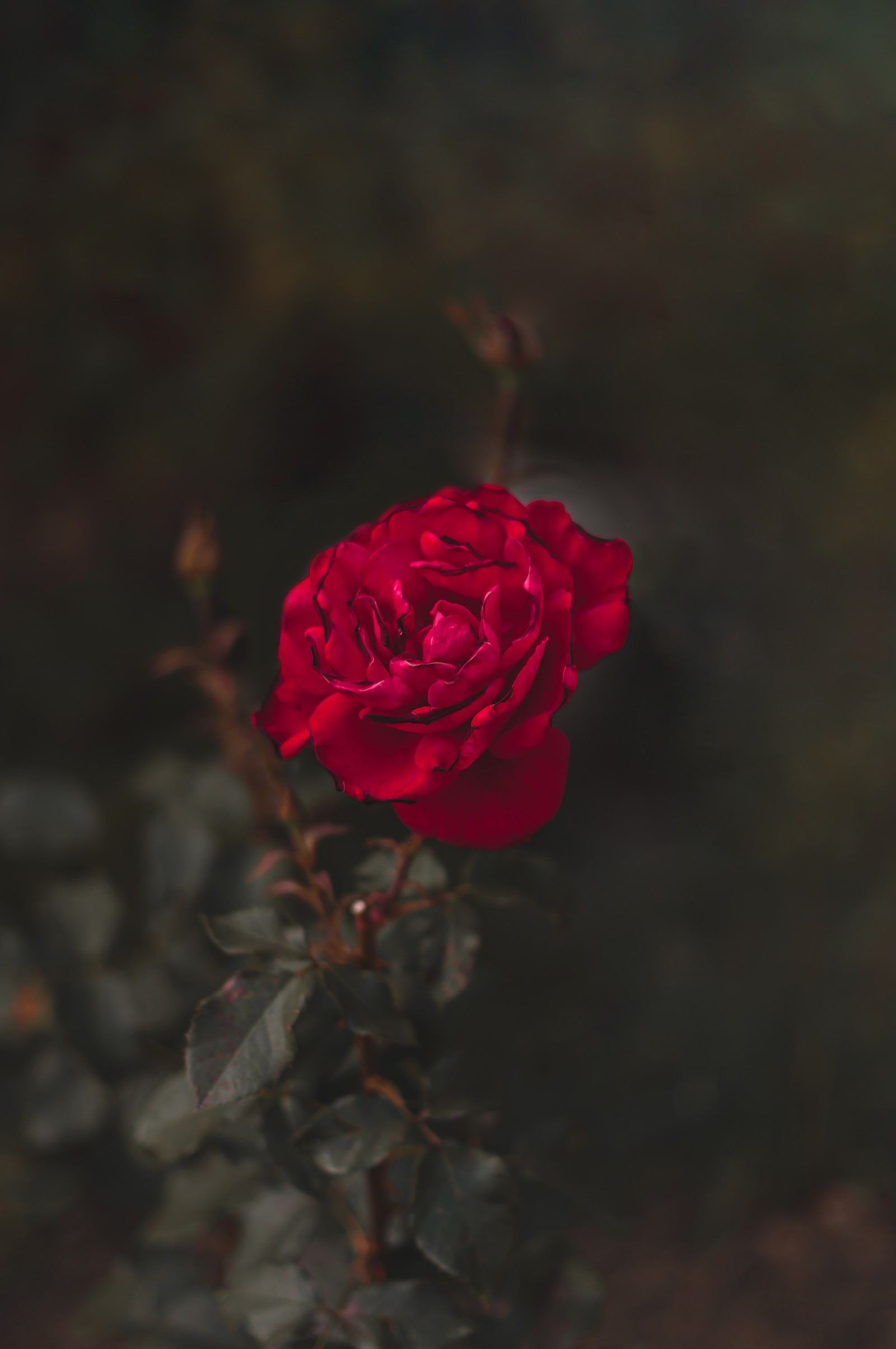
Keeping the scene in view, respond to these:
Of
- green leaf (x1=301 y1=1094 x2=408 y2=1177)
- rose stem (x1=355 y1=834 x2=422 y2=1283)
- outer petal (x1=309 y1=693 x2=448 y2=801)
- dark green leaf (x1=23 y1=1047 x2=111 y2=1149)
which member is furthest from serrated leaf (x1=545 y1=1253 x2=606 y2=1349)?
outer petal (x1=309 y1=693 x2=448 y2=801)

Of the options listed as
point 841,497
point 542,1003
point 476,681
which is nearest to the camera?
point 476,681

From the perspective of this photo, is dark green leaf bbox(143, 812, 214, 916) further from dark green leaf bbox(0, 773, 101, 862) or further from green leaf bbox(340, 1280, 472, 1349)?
green leaf bbox(340, 1280, 472, 1349)

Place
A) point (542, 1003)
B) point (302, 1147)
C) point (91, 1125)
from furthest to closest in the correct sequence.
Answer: point (542, 1003)
point (91, 1125)
point (302, 1147)

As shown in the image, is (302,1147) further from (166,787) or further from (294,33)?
(294,33)

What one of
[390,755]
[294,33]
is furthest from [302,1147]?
[294,33]

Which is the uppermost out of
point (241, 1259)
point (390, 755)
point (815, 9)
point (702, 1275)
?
point (815, 9)

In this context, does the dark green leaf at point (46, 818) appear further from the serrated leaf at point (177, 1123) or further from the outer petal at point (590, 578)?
the outer petal at point (590, 578)
